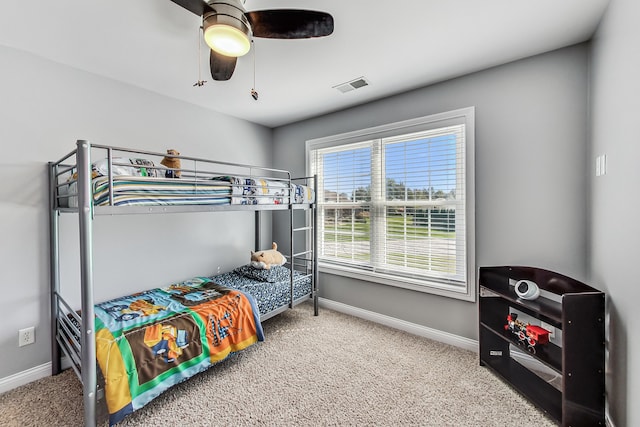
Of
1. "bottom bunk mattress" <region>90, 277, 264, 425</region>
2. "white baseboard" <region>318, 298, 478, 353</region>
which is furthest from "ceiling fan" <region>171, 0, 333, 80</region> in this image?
"white baseboard" <region>318, 298, 478, 353</region>

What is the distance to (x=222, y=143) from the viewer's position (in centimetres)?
318

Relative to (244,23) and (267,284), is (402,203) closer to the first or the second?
(267,284)

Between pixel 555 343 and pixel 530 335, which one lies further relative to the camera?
pixel 555 343

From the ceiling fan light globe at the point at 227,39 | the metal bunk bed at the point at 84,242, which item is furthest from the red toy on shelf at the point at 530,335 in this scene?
the ceiling fan light globe at the point at 227,39

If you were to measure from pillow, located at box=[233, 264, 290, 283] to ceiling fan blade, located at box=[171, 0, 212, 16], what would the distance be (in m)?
2.34

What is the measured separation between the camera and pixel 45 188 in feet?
6.59

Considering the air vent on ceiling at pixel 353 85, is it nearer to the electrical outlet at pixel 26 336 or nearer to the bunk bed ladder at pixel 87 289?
the bunk bed ladder at pixel 87 289

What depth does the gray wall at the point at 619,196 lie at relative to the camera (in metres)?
1.23

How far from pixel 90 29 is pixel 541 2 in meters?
2.70

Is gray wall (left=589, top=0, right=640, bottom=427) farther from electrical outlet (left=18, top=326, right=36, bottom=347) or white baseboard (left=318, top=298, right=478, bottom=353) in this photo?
electrical outlet (left=18, top=326, right=36, bottom=347)

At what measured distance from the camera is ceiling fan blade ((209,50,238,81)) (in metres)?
1.59

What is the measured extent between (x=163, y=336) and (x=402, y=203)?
2.32 m

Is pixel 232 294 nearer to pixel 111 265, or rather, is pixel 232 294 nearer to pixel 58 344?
pixel 111 265

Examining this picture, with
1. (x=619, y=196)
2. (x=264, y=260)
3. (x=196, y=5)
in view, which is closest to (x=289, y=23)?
(x=196, y=5)
